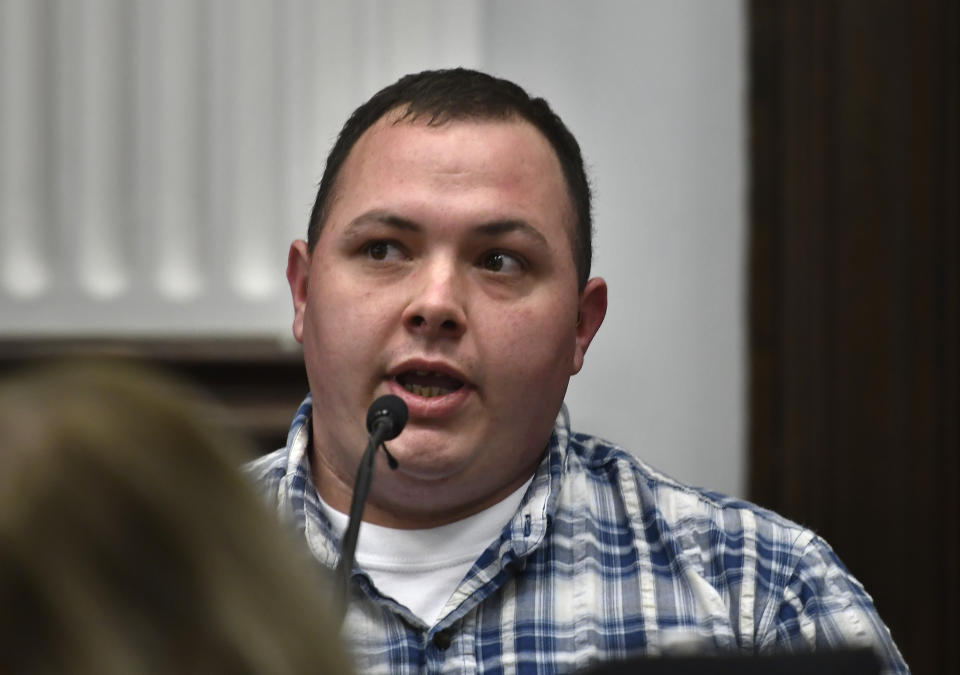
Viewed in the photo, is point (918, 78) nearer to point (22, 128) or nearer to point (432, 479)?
point (432, 479)

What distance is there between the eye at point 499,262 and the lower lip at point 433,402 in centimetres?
14

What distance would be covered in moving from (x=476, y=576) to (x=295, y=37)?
1.16 meters

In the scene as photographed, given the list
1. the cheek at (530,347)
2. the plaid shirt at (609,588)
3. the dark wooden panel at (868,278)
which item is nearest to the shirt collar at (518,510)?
the plaid shirt at (609,588)

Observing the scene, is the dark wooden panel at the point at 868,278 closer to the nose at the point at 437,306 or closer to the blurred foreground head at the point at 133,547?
the nose at the point at 437,306

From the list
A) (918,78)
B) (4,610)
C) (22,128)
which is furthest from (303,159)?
(4,610)

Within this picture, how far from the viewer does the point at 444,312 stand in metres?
1.12

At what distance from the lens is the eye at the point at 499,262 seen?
119 cm

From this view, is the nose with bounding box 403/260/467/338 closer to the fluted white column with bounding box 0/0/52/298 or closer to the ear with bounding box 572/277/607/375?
the ear with bounding box 572/277/607/375

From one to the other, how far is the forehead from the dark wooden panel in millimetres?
890

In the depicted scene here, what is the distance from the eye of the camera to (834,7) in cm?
201

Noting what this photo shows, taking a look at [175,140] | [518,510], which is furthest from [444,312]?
[175,140]

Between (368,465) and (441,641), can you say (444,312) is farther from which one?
Result: (441,641)

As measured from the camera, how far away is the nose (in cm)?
112

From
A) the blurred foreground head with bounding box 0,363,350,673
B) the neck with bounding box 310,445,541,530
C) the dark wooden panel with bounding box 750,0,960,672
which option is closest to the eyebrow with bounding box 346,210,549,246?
the neck with bounding box 310,445,541,530
